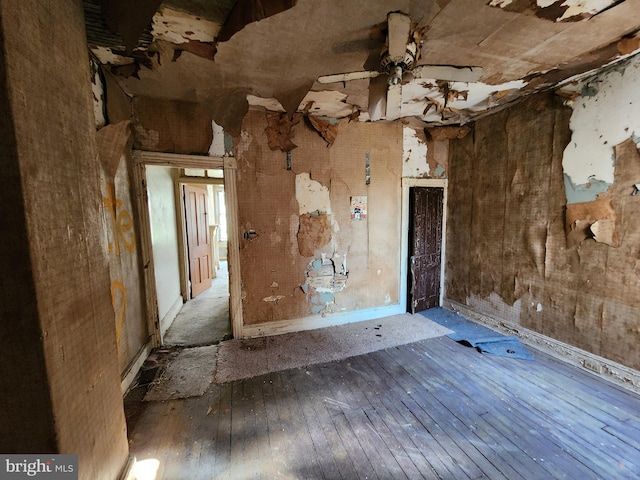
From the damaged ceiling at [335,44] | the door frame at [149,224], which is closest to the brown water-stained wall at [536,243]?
the damaged ceiling at [335,44]

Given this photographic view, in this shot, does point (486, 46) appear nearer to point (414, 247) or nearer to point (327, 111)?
point (327, 111)

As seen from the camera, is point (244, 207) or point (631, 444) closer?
point (631, 444)

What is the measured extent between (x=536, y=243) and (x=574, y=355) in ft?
3.69

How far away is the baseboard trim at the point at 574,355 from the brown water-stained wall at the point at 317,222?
1.33 metres

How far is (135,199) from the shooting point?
8.66 feet

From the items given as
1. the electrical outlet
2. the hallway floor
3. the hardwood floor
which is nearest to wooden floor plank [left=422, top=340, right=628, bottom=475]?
the hardwood floor

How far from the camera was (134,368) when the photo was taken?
2385 millimetres

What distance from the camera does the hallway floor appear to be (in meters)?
3.15

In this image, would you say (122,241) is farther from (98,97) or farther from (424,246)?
(424,246)

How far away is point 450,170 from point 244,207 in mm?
3029

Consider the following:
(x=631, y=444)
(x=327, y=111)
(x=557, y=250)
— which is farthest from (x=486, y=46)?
(x=631, y=444)

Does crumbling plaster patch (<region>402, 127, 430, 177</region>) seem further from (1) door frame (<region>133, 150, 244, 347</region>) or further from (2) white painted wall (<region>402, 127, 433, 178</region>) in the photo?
(1) door frame (<region>133, 150, 244, 347</region>)

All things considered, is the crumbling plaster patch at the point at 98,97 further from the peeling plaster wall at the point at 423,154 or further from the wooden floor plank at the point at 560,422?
the wooden floor plank at the point at 560,422

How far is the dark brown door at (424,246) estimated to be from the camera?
376cm
